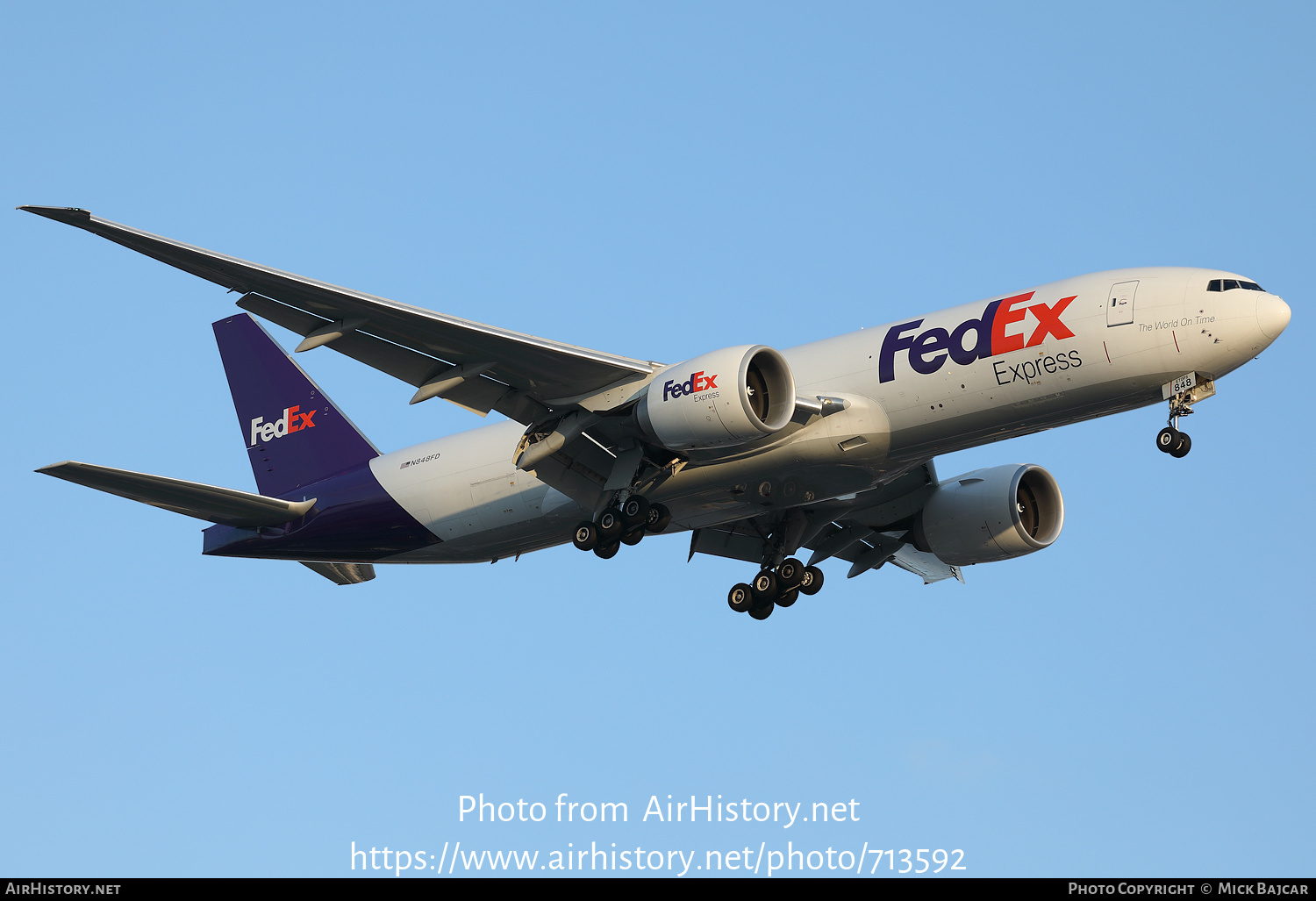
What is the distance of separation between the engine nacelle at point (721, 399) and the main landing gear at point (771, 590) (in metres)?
6.82

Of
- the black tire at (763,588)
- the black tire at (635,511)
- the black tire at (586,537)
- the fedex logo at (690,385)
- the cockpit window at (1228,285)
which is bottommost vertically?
the black tire at (586,537)

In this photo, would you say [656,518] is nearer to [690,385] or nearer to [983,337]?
[690,385]

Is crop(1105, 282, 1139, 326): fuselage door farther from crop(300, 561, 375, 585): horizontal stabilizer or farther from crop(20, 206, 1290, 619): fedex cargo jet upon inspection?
crop(300, 561, 375, 585): horizontal stabilizer

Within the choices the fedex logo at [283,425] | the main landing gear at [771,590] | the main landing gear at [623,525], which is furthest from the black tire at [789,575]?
the fedex logo at [283,425]

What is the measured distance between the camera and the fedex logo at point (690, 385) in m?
25.1

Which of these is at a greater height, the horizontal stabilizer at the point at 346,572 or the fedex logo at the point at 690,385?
the fedex logo at the point at 690,385

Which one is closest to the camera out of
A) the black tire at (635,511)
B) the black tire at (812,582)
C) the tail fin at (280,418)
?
the black tire at (635,511)

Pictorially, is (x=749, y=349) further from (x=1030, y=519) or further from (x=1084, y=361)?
(x=1030, y=519)

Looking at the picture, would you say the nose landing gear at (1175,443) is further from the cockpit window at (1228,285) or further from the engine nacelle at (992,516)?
the engine nacelle at (992,516)

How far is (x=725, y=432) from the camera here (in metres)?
25.0

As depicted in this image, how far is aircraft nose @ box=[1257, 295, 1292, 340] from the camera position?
24.1 meters

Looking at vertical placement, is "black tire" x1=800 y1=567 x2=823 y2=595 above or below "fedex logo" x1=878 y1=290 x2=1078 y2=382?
below

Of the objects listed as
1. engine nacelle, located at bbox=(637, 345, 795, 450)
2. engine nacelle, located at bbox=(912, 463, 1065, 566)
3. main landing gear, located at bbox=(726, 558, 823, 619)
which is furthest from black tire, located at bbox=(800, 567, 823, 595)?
engine nacelle, located at bbox=(637, 345, 795, 450)

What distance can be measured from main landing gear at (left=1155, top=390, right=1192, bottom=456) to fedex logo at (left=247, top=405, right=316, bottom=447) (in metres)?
19.2
